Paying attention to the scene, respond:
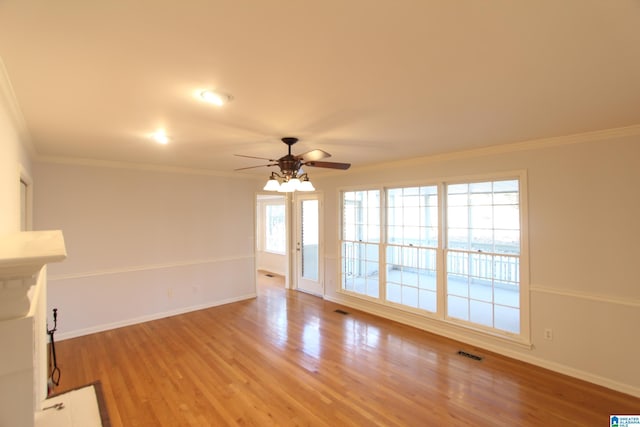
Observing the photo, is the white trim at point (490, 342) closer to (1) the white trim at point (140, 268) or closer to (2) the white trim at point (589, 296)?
(2) the white trim at point (589, 296)

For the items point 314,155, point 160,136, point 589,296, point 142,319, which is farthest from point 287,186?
point 142,319

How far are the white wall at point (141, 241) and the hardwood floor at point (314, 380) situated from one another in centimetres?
50

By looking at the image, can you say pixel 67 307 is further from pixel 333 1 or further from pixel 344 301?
pixel 333 1

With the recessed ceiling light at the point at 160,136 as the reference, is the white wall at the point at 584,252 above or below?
below

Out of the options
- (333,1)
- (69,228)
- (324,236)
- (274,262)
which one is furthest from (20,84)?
(274,262)

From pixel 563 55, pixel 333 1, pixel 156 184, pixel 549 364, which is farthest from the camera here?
pixel 156 184

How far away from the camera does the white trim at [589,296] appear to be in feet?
9.37

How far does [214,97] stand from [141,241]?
364cm

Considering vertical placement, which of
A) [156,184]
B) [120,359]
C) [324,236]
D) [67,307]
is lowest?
[120,359]

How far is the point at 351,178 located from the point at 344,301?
2.23 m

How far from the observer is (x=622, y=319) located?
114 inches

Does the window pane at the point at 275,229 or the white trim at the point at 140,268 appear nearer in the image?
the white trim at the point at 140,268

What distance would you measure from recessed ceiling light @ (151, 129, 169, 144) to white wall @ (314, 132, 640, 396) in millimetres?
3655

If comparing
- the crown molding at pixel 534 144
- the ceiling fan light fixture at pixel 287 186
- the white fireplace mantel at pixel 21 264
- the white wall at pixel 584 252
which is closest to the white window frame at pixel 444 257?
the white wall at pixel 584 252
